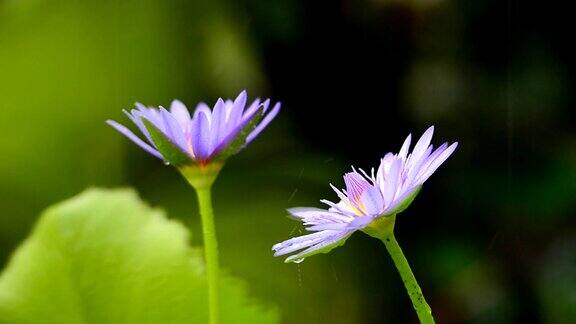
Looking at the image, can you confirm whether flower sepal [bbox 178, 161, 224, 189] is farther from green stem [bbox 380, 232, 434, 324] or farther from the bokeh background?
the bokeh background

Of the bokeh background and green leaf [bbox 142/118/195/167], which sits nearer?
green leaf [bbox 142/118/195/167]

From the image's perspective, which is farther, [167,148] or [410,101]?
[410,101]

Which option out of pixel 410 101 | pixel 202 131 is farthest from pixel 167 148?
pixel 410 101

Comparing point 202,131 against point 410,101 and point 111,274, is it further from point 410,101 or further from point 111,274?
point 410,101

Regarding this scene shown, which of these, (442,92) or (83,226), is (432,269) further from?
(83,226)

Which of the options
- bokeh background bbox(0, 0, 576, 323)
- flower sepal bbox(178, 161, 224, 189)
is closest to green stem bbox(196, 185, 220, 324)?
flower sepal bbox(178, 161, 224, 189)
